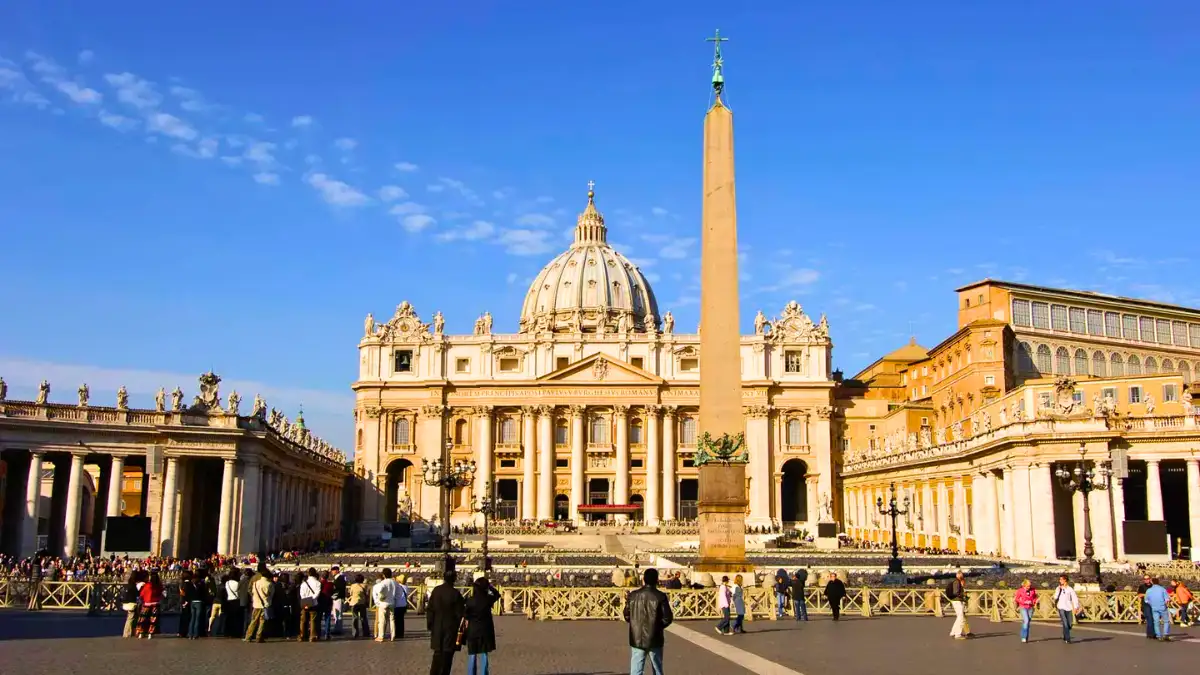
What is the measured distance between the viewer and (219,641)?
1914 centimetres

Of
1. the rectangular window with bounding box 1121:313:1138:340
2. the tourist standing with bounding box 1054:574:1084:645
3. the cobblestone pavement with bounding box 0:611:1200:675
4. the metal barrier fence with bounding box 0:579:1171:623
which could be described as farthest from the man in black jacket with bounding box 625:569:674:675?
the rectangular window with bounding box 1121:313:1138:340

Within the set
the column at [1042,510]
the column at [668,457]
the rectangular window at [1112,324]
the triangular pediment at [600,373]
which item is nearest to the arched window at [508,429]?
the triangular pediment at [600,373]

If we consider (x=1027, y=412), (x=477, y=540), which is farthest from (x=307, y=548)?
(x=1027, y=412)

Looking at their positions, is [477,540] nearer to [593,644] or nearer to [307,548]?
[307,548]

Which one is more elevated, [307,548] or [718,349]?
[718,349]

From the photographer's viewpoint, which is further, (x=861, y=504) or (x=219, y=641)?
(x=861, y=504)

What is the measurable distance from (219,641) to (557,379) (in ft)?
241

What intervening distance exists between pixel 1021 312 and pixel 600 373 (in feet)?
114

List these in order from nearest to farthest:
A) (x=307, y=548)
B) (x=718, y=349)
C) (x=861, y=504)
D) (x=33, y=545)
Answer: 1. (x=718, y=349)
2. (x=33, y=545)
3. (x=307, y=548)
4. (x=861, y=504)

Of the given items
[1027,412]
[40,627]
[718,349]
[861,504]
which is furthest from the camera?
[861,504]

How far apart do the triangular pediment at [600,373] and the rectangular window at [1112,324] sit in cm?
3420

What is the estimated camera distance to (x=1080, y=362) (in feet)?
232

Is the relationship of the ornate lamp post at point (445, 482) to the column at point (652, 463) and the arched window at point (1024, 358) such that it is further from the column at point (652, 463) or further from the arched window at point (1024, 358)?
the column at point (652, 463)

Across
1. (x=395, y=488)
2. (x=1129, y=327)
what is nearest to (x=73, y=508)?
(x=395, y=488)
